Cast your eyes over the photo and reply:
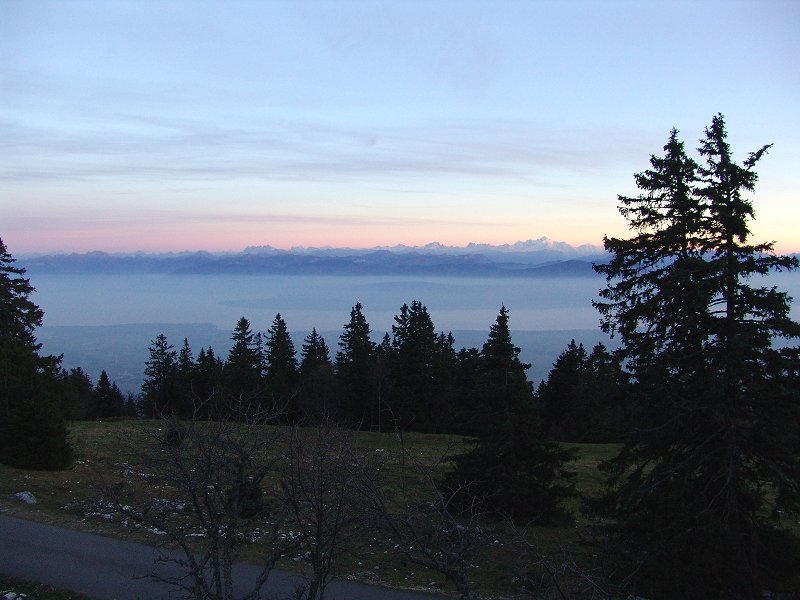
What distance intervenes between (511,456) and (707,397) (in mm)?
6878

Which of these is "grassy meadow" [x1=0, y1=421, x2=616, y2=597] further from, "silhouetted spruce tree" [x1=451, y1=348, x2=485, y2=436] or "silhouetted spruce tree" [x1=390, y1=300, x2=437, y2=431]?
"silhouetted spruce tree" [x1=390, y1=300, x2=437, y2=431]

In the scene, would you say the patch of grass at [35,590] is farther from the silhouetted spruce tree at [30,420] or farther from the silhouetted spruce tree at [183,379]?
the silhouetted spruce tree at [183,379]

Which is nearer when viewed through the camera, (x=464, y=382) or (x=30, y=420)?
(x=30, y=420)

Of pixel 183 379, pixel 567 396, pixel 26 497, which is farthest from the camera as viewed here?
pixel 183 379

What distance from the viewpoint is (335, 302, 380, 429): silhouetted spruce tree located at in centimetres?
4512

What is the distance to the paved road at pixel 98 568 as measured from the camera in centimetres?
1040

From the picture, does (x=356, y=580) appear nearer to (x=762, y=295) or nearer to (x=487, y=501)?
(x=487, y=501)

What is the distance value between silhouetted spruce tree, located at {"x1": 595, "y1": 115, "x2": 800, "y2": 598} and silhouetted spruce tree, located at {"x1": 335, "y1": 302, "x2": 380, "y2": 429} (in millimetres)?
33294

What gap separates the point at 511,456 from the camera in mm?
16156

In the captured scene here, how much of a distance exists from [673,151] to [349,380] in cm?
3698

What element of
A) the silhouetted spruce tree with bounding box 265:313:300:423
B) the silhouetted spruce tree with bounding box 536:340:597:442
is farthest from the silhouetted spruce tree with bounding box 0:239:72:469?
the silhouetted spruce tree with bounding box 536:340:597:442

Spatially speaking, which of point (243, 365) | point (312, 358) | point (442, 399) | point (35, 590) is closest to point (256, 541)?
point (35, 590)

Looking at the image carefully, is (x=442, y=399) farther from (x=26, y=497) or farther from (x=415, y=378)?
(x=26, y=497)

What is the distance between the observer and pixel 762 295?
1077cm
